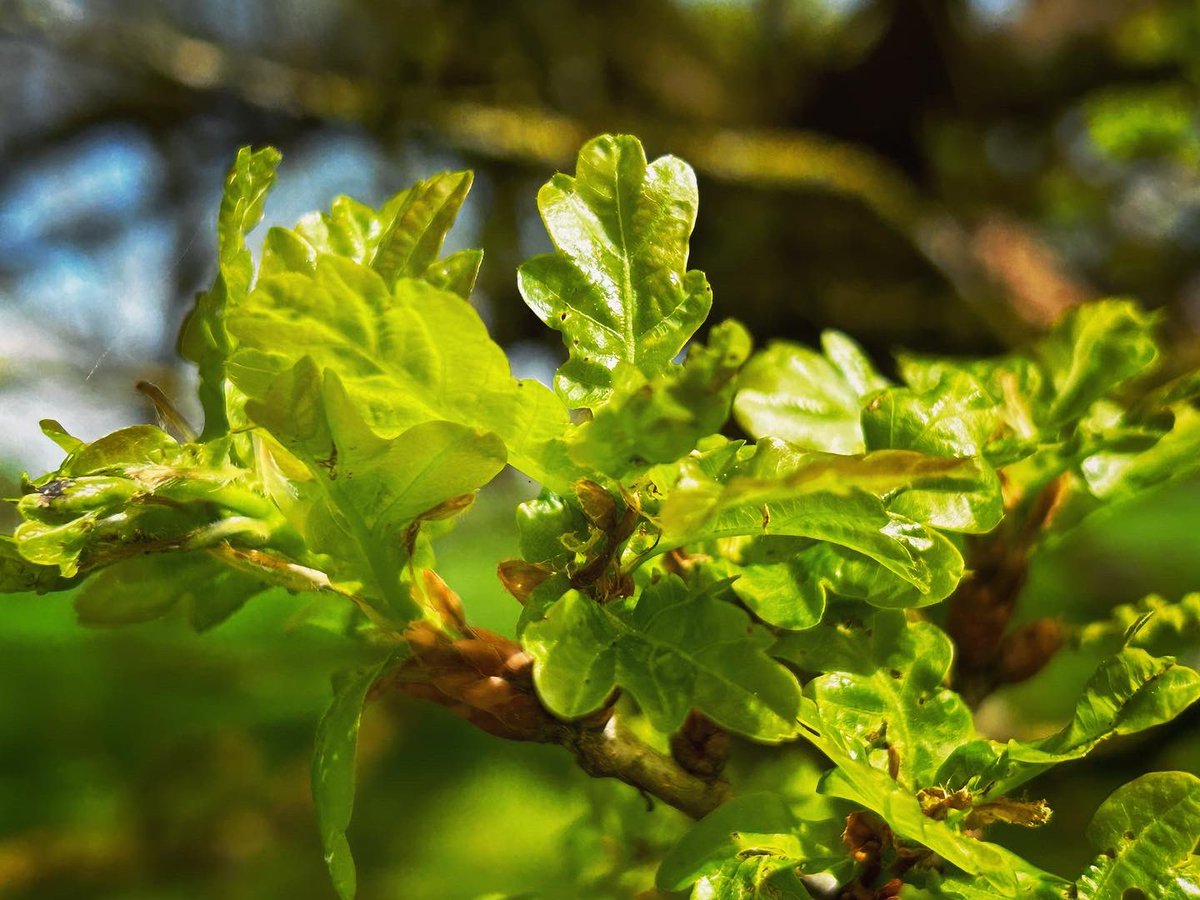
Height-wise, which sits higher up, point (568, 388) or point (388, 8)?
point (568, 388)

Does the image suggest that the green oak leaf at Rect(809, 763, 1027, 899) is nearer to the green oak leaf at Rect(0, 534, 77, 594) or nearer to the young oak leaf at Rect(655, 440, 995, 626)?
the young oak leaf at Rect(655, 440, 995, 626)

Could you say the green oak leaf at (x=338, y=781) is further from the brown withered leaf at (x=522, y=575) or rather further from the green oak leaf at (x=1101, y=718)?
the green oak leaf at (x=1101, y=718)

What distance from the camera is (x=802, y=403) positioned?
0.57m

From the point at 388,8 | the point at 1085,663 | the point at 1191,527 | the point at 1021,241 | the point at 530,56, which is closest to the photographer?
the point at 1085,663

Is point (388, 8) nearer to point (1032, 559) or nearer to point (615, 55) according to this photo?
point (615, 55)

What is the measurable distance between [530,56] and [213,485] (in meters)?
2.19

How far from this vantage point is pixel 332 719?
1.31 ft

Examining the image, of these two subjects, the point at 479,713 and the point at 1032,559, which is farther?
the point at 1032,559

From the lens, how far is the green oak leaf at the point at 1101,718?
0.38 meters

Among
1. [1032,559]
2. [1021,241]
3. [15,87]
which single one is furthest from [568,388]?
[15,87]

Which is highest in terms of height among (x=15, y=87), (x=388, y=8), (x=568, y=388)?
(x=568, y=388)

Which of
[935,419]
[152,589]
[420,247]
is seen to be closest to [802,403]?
[935,419]

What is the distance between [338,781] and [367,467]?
0.13 metres

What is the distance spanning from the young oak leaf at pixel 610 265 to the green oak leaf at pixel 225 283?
4.7 inches
